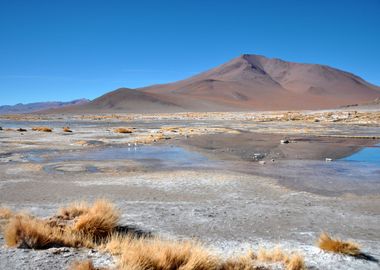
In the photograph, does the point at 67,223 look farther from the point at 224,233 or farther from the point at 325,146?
the point at 325,146

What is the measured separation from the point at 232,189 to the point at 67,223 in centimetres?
527

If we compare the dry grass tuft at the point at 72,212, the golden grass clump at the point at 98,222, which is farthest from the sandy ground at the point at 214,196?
the dry grass tuft at the point at 72,212

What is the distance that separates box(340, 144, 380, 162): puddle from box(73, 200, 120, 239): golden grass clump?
13442 millimetres

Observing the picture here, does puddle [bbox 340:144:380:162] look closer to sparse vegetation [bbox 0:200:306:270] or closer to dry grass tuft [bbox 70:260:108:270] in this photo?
sparse vegetation [bbox 0:200:306:270]

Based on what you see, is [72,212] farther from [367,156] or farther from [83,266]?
[367,156]

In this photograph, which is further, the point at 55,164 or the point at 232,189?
the point at 55,164

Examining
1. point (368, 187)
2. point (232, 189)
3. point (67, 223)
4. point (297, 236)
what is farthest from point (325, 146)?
point (67, 223)

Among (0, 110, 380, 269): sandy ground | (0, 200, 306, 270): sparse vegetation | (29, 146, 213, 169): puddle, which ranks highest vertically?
(0, 200, 306, 270): sparse vegetation

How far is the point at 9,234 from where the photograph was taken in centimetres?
611

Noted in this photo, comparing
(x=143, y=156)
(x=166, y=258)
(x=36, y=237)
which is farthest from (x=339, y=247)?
(x=143, y=156)

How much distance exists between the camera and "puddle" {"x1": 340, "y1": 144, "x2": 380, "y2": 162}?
18344 mm

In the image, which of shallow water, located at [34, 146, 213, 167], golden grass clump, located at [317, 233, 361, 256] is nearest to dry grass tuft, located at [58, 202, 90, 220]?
golden grass clump, located at [317, 233, 361, 256]

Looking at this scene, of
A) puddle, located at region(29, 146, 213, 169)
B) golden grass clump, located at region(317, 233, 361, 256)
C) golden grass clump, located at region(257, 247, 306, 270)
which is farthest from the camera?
puddle, located at region(29, 146, 213, 169)

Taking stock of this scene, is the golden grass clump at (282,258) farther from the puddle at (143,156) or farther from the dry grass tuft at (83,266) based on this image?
the puddle at (143,156)
